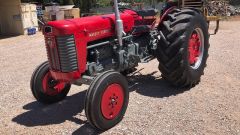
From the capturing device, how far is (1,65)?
388 inches

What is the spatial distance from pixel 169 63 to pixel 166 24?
0.66 metres

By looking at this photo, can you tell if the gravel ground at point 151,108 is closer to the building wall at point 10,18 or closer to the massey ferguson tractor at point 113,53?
the massey ferguson tractor at point 113,53

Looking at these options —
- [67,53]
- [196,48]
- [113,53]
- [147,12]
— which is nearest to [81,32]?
[67,53]

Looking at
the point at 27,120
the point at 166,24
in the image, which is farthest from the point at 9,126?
the point at 166,24

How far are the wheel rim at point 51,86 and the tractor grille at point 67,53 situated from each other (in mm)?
899

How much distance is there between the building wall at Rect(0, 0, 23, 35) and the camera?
17.9 meters

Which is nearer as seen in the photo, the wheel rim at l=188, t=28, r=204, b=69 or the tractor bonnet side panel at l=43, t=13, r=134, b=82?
the tractor bonnet side panel at l=43, t=13, r=134, b=82

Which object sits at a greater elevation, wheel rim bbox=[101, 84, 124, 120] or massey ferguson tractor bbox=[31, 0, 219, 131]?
massey ferguson tractor bbox=[31, 0, 219, 131]

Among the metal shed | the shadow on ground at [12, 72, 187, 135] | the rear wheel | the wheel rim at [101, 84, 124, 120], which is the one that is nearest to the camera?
the rear wheel

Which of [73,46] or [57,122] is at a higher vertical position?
[73,46]

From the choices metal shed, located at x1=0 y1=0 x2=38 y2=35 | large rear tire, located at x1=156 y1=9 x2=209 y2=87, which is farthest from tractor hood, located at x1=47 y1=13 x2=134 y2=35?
metal shed, located at x1=0 y1=0 x2=38 y2=35

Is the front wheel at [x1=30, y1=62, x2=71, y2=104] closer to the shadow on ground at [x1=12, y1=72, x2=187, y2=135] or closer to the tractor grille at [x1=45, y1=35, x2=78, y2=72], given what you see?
the shadow on ground at [x1=12, y1=72, x2=187, y2=135]

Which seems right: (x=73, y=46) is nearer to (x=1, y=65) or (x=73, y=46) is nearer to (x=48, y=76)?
(x=48, y=76)

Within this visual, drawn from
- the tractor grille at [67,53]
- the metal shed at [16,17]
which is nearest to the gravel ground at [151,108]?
the tractor grille at [67,53]
